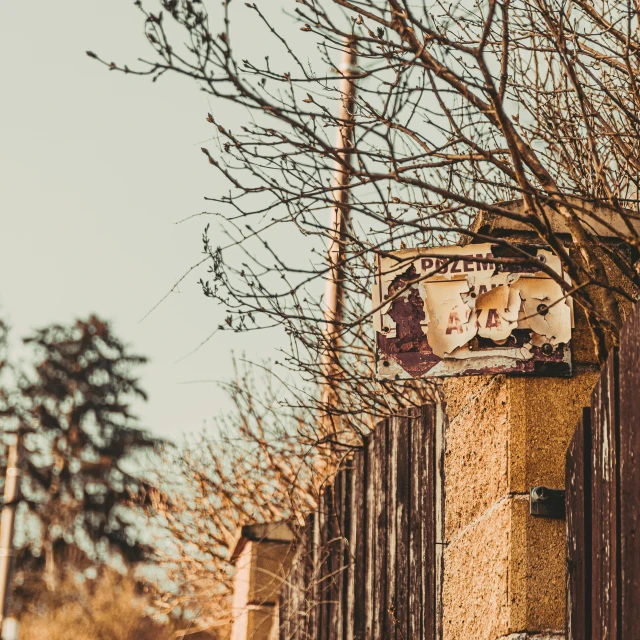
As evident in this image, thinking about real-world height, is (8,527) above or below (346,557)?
above

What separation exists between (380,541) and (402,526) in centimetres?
41

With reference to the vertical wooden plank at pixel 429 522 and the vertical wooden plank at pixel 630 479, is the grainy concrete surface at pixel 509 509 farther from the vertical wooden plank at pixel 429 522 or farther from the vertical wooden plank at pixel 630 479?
the vertical wooden plank at pixel 630 479

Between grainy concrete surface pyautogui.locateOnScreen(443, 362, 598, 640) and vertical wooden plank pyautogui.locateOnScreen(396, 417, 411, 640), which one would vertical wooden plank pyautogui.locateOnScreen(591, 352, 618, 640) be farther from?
vertical wooden plank pyautogui.locateOnScreen(396, 417, 411, 640)

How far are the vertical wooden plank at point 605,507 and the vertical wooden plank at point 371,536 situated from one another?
2.25 meters

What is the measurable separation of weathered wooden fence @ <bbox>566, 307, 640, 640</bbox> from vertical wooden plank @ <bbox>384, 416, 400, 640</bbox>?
1562 millimetres

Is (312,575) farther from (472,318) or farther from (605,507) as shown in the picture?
(605,507)

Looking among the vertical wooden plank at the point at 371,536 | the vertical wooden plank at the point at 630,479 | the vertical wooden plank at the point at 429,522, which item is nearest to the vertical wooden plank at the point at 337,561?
the vertical wooden plank at the point at 371,536

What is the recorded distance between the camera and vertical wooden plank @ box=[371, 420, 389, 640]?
443 cm

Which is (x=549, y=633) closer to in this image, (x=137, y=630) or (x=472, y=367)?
(x=472, y=367)

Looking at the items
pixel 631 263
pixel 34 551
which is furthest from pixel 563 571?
pixel 34 551

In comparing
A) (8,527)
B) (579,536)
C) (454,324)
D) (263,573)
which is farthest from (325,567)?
(8,527)

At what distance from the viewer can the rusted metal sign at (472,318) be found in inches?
122

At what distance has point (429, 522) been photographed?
3.82 m

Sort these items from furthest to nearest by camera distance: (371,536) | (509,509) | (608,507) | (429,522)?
(371,536) < (429,522) < (509,509) < (608,507)
